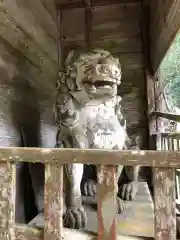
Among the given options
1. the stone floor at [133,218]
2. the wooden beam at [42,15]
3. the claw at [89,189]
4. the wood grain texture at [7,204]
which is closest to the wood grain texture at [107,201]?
the stone floor at [133,218]

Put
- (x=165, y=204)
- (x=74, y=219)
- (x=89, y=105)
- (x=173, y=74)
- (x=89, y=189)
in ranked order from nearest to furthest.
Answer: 1. (x=165, y=204)
2. (x=74, y=219)
3. (x=89, y=105)
4. (x=89, y=189)
5. (x=173, y=74)

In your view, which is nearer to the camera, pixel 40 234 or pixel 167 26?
pixel 40 234

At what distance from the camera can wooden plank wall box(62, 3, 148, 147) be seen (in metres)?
1.67

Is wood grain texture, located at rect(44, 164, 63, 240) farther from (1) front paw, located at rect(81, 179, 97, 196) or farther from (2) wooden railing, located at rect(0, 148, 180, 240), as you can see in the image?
(1) front paw, located at rect(81, 179, 97, 196)

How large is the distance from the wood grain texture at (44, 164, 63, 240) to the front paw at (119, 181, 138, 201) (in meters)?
0.60

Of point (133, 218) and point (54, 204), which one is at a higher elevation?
point (54, 204)

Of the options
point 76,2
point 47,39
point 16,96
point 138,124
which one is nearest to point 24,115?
point 16,96

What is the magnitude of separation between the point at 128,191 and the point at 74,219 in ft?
1.32

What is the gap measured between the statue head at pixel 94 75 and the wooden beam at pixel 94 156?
0.49 m

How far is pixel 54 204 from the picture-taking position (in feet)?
2.14

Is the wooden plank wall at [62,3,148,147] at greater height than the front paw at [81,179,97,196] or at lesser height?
greater

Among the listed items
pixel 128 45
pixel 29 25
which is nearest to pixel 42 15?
pixel 29 25

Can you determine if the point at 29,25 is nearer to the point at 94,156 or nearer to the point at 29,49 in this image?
the point at 29,49

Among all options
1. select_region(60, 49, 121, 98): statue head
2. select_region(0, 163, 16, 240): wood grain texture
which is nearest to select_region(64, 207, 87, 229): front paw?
→ select_region(0, 163, 16, 240): wood grain texture
